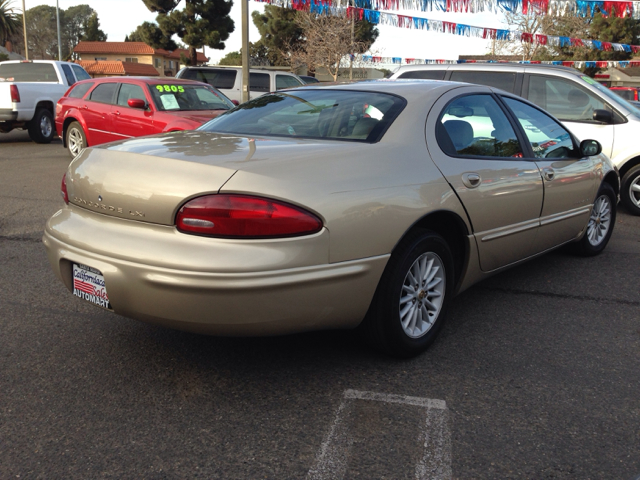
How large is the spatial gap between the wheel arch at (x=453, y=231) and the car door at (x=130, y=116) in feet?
23.4

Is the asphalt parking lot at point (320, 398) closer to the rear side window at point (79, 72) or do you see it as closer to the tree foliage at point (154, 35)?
the rear side window at point (79, 72)

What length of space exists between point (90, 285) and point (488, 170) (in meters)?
2.32

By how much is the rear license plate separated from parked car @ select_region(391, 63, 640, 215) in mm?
6248

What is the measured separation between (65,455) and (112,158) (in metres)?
1.36

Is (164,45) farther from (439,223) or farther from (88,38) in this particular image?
(88,38)

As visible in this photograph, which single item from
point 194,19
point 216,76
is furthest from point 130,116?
point 194,19

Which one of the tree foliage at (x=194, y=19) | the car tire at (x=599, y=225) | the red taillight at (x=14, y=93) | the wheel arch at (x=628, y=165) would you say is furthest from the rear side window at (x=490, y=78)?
the tree foliage at (x=194, y=19)

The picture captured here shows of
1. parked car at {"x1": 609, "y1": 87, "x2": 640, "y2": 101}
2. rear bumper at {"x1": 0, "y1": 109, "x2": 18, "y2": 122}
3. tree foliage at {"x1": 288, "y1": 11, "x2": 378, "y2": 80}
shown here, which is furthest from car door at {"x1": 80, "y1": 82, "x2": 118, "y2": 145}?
tree foliage at {"x1": 288, "y1": 11, "x2": 378, "y2": 80}

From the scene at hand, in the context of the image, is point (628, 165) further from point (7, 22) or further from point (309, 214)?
point (7, 22)

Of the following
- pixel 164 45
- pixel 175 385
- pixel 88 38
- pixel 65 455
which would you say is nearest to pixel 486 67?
pixel 175 385

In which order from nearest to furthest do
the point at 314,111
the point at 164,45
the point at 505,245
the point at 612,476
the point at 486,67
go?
the point at 612,476
the point at 314,111
the point at 505,245
the point at 486,67
the point at 164,45

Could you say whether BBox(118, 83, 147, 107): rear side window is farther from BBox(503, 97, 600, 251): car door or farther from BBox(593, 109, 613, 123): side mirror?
BBox(503, 97, 600, 251): car door

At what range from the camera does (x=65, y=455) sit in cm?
242

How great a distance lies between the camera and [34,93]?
46.4 feet
